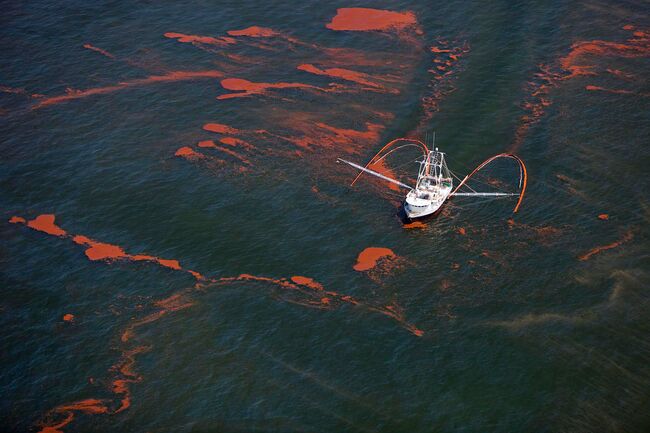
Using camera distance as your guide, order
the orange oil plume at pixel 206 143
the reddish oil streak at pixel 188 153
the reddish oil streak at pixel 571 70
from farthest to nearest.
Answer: the orange oil plume at pixel 206 143 → the reddish oil streak at pixel 571 70 → the reddish oil streak at pixel 188 153

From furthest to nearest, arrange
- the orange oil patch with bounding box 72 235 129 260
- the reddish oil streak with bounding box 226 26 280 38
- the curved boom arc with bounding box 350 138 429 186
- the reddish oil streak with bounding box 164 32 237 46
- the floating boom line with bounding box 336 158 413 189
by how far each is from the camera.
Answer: the reddish oil streak with bounding box 226 26 280 38
the reddish oil streak with bounding box 164 32 237 46
the curved boom arc with bounding box 350 138 429 186
the floating boom line with bounding box 336 158 413 189
the orange oil patch with bounding box 72 235 129 260

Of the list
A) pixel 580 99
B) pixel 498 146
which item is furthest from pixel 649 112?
pixel 498 146

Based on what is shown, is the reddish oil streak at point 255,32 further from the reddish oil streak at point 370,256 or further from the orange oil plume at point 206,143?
the reddish oil streak at point 370,256

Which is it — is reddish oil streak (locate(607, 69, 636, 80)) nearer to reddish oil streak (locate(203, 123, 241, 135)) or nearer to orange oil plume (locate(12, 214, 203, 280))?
reddish oil streak (locate(203, 123, 241, 135))

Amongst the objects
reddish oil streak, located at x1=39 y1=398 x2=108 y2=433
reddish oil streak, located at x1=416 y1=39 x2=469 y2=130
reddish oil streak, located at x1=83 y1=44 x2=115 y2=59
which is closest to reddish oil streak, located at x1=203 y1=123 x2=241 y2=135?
reddish oil streak, located at x1=416 y1=39 x2=469 y2=130

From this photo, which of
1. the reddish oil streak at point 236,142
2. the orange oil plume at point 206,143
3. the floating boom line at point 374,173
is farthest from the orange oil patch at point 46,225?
the floating boom line at point 374,173

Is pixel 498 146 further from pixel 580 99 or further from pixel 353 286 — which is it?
pixel 353 286
